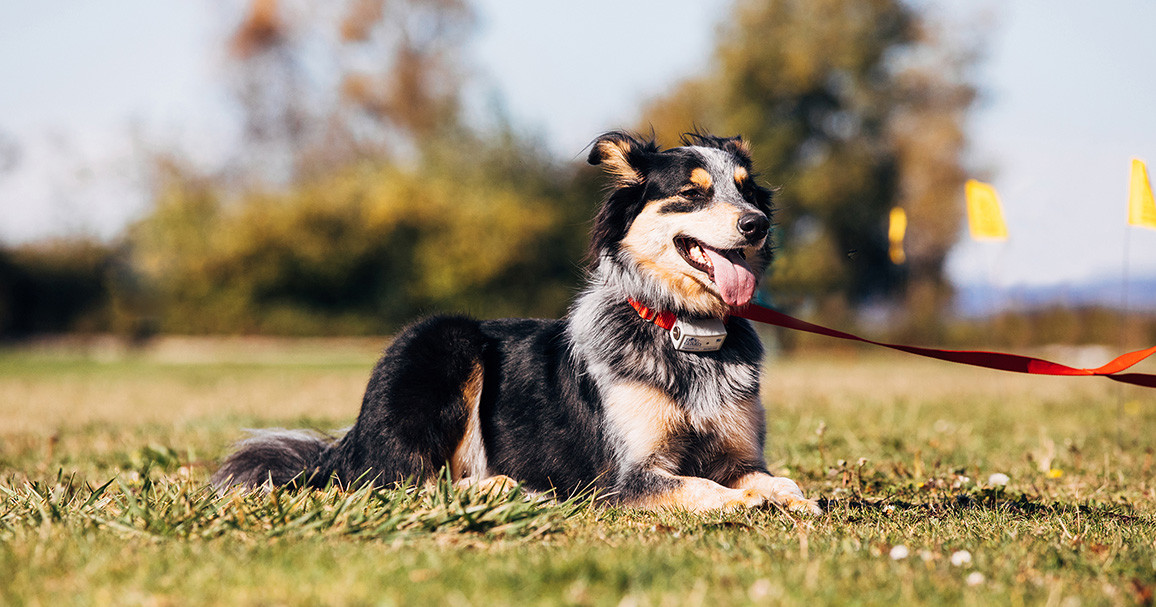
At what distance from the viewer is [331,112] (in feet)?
111

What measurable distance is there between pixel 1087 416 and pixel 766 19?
750 inches

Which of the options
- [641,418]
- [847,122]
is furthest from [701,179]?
[847,122]

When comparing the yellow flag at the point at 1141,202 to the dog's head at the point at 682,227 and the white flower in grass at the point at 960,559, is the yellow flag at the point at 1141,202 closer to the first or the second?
the dog's head at the point at 682,227

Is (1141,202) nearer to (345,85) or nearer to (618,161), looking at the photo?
(618,161)

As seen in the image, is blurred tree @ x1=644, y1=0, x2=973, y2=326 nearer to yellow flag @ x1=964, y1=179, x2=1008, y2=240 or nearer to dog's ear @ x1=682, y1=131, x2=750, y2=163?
yellow flag @ x1=964, y1=179, x2=1008, y2=240

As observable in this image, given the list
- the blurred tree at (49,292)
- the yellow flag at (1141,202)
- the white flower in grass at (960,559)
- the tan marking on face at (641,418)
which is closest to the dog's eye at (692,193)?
the tan marking on face at (641,418)

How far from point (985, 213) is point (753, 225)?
4.08 meters

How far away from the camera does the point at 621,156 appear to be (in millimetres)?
4160

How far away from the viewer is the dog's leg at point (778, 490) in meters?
3.47

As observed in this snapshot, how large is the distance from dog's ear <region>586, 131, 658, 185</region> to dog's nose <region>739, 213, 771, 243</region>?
61 centimetres

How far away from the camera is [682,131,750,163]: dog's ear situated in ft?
14.9

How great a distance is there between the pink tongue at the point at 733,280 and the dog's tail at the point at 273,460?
2.09 m

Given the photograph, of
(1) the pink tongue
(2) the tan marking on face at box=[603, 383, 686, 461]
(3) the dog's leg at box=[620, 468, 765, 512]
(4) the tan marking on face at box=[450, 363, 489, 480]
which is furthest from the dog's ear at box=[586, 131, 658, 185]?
(3) the dog's leg at box=[620, 468, 765, 512]

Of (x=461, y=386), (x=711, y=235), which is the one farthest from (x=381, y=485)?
(x=711, y=235)
